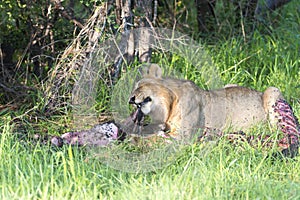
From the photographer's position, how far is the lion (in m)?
5.01

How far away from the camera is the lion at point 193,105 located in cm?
501

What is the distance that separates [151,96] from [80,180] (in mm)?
1012

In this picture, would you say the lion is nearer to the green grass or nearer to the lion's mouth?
the lion's mouth

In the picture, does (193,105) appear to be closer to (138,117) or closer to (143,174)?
(138,117)

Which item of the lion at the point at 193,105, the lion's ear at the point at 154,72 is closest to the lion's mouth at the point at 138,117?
the lion at the point at 193,105

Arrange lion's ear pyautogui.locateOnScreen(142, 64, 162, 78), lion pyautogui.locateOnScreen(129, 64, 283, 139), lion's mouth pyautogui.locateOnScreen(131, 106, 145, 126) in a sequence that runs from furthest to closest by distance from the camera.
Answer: lion's ear pyautogui.locateOnScreen(142, 64, 162, 78)
lion's mouth pyautogui.locateOnScreen(131, 106, 145, 126)
lion pyautogui.locateOnScreen(129, 64, 283, 139)

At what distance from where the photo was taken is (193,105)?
519 centimetres

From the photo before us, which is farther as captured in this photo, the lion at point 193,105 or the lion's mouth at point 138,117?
the lion's mouth at point 138,117

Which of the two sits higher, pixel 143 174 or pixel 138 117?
pixel 138 117

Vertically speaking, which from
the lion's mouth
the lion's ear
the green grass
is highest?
the lion's ear

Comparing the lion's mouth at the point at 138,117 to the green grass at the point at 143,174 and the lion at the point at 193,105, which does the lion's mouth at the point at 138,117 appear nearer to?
the lion at the point at 193,105

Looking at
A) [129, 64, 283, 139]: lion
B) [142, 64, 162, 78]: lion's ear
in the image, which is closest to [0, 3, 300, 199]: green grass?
[129, 64, 283, 139]: lion

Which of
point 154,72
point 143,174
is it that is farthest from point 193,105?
point 143,174

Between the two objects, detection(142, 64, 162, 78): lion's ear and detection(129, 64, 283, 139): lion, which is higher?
detection(142, 64, 162, 78): lion's ear
